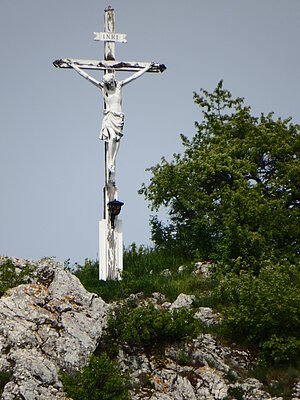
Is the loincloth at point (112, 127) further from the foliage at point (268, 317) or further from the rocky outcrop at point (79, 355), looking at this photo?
the foliage at point (268, 317)

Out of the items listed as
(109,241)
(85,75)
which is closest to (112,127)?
(85,75)

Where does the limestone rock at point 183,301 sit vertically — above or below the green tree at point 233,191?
below

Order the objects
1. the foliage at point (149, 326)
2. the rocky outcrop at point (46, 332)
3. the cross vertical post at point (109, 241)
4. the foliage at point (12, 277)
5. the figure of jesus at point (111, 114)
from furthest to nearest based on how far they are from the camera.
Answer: the figure of jesus at point (111, 114)
the cross vertical post at point (109, 241)
the foliage at point (12, 277)
the foliage at point (149, 326)
the rocky outcrop at point (46, 332)

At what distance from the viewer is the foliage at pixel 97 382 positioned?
52.1 ft

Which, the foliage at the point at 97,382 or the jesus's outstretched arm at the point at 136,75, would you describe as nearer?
the foliage at the point at 97,382

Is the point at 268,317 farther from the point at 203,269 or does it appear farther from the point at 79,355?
the point at 203,269

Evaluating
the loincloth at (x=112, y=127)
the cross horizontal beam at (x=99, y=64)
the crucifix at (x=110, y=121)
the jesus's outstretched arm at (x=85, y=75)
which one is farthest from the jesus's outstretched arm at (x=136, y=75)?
the loincloth at (x=112, y=127)

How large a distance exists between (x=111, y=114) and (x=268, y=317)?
7718 millimetres

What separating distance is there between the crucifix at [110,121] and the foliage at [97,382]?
17.1ft

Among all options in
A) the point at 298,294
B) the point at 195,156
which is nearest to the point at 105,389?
the point at 298,294

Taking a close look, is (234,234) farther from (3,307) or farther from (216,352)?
(3,307)

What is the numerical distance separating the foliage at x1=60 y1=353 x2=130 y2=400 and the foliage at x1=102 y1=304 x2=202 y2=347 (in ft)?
5.04

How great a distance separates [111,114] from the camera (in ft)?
74.4

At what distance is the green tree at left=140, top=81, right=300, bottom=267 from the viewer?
80.0 feet
